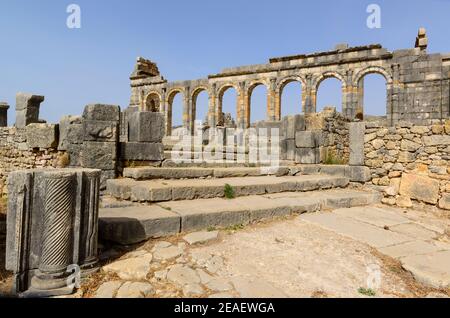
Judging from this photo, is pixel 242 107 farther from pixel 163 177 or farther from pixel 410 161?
pixel 163 177

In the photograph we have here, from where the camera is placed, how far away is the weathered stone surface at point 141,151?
562 centimetres

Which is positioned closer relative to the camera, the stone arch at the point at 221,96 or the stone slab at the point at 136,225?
the stone slab at the point at 136,225

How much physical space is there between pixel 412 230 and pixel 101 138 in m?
5.10

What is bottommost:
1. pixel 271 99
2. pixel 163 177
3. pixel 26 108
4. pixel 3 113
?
pixel 163 177

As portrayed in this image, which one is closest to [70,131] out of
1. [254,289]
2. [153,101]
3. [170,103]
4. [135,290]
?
[135,290]

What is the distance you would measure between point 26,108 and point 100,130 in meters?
5.85

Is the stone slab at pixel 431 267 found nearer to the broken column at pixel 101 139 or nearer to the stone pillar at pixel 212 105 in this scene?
the broken column at pixel 101 139

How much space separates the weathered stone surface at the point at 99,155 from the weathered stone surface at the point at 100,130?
85 mm

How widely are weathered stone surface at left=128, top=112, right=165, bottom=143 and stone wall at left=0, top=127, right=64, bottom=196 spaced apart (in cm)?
147

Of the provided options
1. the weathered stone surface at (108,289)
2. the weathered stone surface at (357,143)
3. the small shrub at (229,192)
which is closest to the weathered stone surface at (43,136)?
the small shrub at (229,192)

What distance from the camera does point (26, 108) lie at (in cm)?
936

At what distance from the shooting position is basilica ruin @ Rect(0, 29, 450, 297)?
2521 mm

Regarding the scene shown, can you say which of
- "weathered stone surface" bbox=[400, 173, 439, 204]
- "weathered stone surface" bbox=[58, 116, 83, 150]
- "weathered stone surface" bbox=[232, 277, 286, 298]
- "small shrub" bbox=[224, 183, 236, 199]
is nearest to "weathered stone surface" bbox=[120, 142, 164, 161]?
"weathered stone surface" bbox=[58, 116, 83, 150]

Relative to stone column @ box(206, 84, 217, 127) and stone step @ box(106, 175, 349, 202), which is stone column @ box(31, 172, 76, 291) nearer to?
stone step @ box(106, 175, 349, 202)
